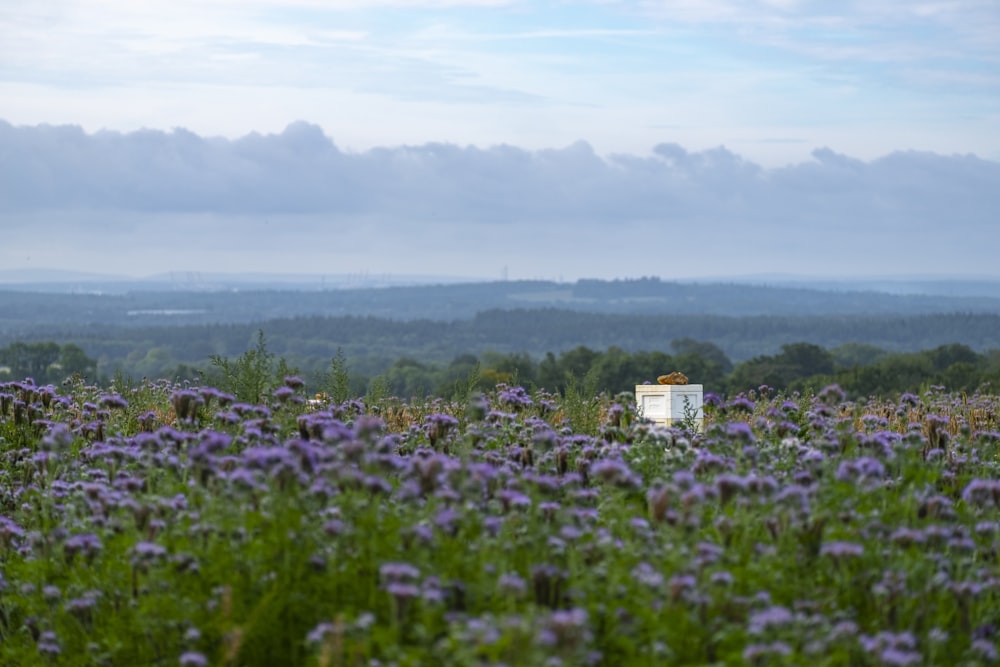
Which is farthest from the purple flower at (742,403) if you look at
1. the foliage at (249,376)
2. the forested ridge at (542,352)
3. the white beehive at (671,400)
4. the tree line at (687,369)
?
the forested ridge at (542,352)

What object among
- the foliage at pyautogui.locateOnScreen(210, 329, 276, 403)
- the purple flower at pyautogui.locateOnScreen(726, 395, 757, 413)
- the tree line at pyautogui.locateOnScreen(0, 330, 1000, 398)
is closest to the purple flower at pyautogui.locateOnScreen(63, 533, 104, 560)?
the purple flower at pyautogui.locateOnScreen(726, 395, 757, 413)

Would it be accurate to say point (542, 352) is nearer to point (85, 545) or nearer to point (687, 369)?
point (687, 369)

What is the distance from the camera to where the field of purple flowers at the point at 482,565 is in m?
4.92

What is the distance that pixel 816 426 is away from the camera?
876 centimetres

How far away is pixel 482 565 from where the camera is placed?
5.36 meters

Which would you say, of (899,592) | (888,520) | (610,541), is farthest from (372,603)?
(888,520)

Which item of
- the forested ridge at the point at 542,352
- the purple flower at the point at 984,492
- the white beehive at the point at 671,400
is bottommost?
the forested ridge at the point at 542,352

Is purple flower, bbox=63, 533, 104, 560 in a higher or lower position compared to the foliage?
lower

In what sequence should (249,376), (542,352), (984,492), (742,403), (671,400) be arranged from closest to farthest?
(984,492)
(742,403)
(249,376)
(671,400)
(542,352)

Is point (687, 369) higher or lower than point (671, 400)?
lower

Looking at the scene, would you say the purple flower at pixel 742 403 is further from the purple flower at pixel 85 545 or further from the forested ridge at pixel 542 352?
the forested ridge at pixel 542 352

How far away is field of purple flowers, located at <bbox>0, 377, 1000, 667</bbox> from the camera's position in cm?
492

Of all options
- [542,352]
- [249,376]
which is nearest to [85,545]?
[249,376]

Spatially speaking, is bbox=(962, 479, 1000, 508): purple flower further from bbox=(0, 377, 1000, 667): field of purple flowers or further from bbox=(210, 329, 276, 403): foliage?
bbox=(210, 329, 276, 403): foliage
